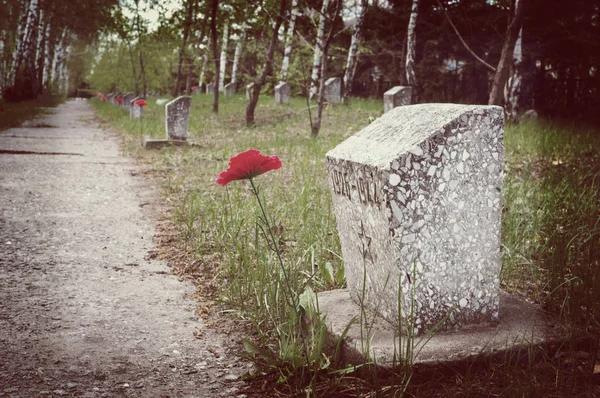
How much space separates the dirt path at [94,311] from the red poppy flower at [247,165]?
2.81 feet

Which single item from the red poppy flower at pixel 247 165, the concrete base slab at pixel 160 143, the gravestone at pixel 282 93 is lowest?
the concrete base slab at pixel 160 143

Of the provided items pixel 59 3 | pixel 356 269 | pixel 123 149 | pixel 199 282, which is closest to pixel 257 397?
pixel 356 269

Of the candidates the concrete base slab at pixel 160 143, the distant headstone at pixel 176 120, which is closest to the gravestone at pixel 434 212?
the concrete base slab at pixel 160 143

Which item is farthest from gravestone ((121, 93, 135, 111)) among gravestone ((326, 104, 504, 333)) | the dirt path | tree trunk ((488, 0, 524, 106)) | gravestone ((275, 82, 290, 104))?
gravestone ((326, 104, 504, 333))

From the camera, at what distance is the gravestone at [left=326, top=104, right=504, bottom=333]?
219 centimetres

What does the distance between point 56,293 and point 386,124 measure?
2087mm

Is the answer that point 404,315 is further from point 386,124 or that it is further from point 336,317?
point 386,124

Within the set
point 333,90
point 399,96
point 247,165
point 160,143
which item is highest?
point 333,90

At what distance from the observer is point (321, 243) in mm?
3586

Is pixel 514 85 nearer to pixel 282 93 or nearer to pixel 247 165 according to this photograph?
pixel 282 93

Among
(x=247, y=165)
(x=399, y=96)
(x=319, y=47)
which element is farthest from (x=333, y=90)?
(x=247, y=165)

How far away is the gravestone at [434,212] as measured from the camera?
219 cm

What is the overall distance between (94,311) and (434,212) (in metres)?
1.87

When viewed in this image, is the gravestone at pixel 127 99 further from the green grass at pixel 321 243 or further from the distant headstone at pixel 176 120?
the green grass at pixel 321 243
